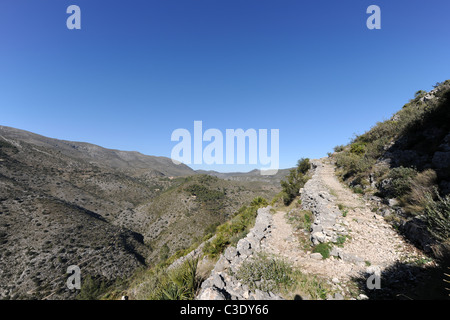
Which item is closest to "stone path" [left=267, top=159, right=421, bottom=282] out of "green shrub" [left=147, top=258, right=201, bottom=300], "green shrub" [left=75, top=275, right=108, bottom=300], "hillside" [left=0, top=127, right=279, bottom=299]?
"green shrub" [left=147, top=258, right=201, bottom=300]

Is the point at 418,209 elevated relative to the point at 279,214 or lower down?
elevated

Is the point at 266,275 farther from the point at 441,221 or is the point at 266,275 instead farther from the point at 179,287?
the point at 441,221

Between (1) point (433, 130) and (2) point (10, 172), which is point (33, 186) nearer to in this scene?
(2) point (10, 172)

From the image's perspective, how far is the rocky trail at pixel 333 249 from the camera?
15.5 ft

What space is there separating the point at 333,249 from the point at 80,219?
215ft

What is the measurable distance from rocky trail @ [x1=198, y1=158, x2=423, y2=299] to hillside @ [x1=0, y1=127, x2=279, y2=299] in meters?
34.7

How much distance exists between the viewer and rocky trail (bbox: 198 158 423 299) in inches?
186

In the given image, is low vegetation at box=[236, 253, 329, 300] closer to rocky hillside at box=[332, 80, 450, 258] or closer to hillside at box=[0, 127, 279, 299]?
rocky hillside at box=[332, 80, 450, 258]

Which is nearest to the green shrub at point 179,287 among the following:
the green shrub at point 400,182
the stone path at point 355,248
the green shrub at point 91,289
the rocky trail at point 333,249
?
the rocky trail at point 333,249

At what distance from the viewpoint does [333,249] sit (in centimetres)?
603

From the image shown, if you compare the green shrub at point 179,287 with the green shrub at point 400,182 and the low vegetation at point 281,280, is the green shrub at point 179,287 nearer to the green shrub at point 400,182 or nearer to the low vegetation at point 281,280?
the low vegetation at point 281,280

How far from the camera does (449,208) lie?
454 cm

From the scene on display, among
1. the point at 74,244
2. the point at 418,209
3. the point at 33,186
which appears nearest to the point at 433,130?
the point at 418,209
